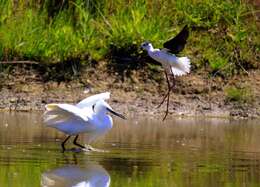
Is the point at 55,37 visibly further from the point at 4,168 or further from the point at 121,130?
the point at 4,168

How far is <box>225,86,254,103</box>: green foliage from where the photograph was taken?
14.8m

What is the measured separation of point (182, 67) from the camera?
14.3 metres

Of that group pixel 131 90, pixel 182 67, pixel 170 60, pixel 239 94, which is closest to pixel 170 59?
pixel 170 60

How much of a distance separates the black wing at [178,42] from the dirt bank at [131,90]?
932 mm

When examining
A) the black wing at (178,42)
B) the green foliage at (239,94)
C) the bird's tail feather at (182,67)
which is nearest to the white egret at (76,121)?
the black wing at (178,42)

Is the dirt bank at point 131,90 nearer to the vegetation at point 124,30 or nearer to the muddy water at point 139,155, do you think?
the vegetation at point 124,30

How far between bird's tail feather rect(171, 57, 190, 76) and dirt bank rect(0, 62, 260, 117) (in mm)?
489

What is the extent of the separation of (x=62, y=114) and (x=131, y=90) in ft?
11.8

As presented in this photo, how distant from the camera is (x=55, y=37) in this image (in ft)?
49.7

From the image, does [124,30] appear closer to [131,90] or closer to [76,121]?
[131,90]

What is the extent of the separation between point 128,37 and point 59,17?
46.5 inches

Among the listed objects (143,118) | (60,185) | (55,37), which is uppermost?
(55,37)

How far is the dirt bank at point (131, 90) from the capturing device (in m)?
14.4

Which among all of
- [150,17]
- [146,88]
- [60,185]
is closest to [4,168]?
[60,185]
